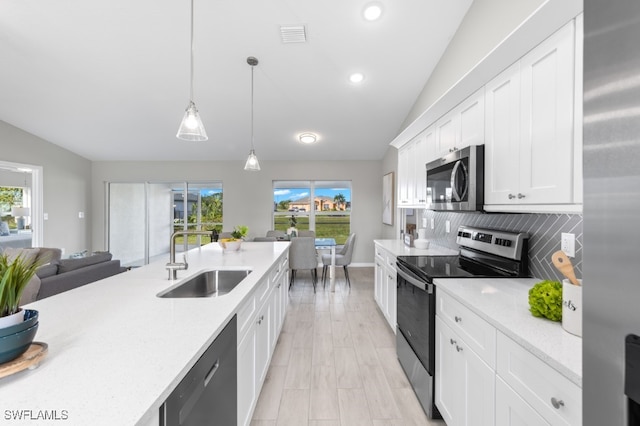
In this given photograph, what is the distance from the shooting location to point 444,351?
1689 mm

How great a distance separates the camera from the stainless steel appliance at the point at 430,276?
1.81 metres

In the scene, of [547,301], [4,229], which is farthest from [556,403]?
[4,229]

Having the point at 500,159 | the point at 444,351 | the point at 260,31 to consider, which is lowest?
the point at 444,351

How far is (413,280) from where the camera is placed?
6.63 feet

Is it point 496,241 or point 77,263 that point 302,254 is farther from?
point 496,241

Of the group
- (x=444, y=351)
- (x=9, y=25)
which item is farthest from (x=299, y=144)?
(x=444, y=351)

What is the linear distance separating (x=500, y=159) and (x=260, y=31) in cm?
267

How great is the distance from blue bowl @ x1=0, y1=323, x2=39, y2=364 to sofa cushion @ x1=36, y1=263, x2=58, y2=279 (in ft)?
8.70

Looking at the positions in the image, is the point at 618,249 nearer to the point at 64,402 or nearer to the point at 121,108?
the point at 64,402

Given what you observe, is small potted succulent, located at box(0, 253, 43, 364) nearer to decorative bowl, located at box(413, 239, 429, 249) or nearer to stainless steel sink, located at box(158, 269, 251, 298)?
stainless steel sink, located at box(158, 269, 251, 298)

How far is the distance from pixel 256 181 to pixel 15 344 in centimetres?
584

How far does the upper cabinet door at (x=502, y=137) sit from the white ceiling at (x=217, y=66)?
1.45 metres

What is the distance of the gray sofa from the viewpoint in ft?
8.63

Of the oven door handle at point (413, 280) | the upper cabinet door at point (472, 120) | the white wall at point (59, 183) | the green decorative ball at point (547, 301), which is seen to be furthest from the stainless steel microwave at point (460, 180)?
the white wall at point (59, 183)
